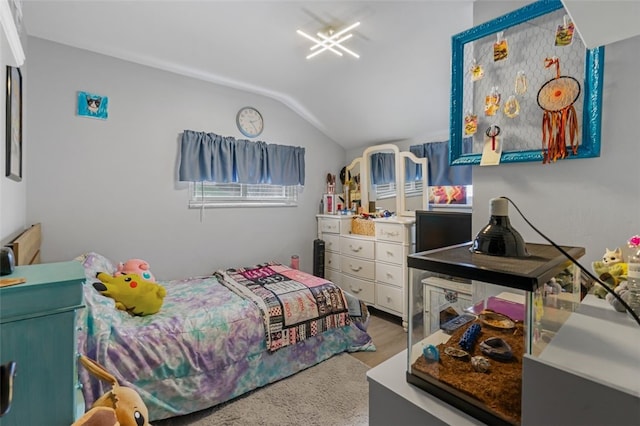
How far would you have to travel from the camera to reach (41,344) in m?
0.76

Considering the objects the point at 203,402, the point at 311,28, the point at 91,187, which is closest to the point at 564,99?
the point at 311,28

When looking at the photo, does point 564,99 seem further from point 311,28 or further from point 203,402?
point 203,402

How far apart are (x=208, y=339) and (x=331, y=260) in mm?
2144

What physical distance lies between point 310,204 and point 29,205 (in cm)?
275

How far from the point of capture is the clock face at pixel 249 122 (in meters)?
3.41

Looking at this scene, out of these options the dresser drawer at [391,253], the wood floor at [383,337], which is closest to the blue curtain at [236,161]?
the dresser drawer at [391,253]

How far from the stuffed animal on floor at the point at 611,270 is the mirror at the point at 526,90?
1.30 feet

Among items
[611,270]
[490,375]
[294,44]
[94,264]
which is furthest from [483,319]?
[94,264]

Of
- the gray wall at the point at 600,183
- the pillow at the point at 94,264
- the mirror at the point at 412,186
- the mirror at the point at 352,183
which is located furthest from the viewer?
the mirror at the point at 352,183

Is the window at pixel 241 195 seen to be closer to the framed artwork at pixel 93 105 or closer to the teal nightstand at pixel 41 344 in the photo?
the framed artwork at pixel 93 105

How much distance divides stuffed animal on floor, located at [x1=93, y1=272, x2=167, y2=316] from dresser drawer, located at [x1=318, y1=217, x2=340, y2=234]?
7.24 feet

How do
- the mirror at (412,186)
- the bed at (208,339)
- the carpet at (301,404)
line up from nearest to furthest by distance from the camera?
the bed at (208,339)
the carpet at (301,404)
the mirror at (412,186)

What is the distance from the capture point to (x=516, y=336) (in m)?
0.71

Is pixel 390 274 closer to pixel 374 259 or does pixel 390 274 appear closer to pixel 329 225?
pixel 374 259
